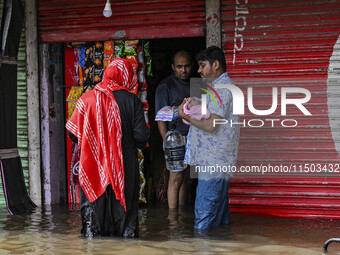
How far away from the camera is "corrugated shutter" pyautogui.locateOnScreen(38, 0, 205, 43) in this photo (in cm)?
666

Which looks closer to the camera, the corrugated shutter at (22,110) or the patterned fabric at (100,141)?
the patterned fabric at (100,141)

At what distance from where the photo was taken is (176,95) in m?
6.73

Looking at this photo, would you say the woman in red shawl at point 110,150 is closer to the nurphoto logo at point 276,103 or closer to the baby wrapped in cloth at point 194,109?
the baby wrapped in cloth at point 194,109

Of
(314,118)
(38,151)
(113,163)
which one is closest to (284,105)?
(314,118)

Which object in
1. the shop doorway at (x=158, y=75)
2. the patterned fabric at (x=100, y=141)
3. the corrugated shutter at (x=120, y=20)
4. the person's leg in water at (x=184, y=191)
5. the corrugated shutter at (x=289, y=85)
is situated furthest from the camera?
the shop doorway at (x=158, y=75)

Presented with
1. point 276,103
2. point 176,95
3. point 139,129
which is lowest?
point 139,129

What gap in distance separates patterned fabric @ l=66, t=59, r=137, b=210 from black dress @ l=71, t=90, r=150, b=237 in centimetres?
Result: 9

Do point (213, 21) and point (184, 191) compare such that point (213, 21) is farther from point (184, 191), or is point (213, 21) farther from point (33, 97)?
point (33, 97)

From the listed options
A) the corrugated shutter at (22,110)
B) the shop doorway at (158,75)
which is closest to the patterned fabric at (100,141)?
the corrugated shutter at (22,110)

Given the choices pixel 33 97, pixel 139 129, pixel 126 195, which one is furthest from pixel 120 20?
pixel 126 195

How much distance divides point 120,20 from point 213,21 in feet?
3.99

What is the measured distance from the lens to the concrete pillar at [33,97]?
720 centimetres

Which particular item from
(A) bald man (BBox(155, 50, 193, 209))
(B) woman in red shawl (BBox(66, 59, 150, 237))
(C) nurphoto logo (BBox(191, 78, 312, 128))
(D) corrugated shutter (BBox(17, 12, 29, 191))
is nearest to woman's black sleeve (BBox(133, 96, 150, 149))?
(B) woman in red shawl (BBox(66, 59, 150, 237))

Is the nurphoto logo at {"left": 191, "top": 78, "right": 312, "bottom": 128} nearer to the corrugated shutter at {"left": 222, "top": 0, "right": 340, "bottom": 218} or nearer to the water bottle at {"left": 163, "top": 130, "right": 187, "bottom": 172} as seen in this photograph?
the corrugated shutter at {"left": 222, "top": 0, "right": 340, "bottom": 218}
